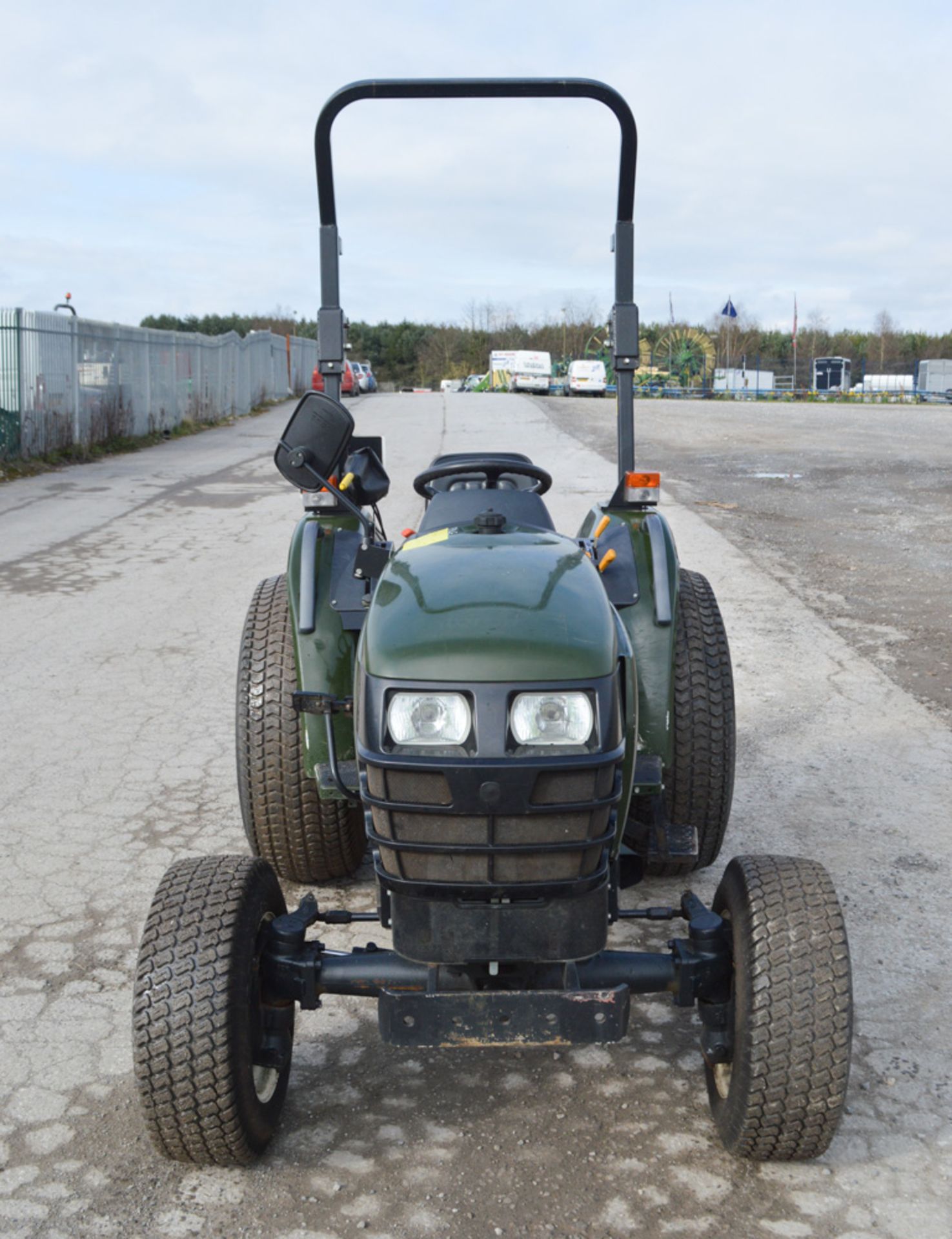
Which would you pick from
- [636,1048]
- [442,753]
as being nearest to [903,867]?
[636,1048]

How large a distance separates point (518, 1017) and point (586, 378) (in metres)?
46.4

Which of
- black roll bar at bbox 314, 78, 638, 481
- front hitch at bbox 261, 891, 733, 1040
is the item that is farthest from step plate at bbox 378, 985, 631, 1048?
black roll bar at bbox 314, 78, 638, 481

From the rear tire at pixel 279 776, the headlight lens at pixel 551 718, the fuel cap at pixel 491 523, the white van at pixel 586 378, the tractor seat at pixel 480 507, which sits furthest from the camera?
the white van at pixel 586 378

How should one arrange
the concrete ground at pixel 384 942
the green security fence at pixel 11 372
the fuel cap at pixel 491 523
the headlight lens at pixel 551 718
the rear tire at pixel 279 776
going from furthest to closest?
the green security fence at pixel 11 372 → the rear tire at pixel 279 776 → the fuel cap at pixel 491 523 → the concrete ground at pixel 384 942 → the headlight lens at pixel 551 718

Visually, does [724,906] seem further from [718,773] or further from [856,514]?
[856,514]

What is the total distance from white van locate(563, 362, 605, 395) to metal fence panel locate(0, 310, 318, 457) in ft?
61.9

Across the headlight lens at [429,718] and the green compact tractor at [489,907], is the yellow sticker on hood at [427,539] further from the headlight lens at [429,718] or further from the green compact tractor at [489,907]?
the headlight lens at [429,718]

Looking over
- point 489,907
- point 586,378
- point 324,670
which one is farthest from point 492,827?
point 586,378

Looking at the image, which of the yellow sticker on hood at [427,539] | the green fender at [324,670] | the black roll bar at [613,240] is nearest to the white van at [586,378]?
the black roll bar at [613,240]

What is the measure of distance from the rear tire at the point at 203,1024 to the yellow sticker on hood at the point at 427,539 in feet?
2.94

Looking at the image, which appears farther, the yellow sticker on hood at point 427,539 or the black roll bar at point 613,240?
the black roll bar at point 613,240

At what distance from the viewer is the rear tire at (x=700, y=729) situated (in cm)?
385

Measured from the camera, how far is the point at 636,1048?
127 inches

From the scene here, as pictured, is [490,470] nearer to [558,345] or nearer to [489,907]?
[489,907]
